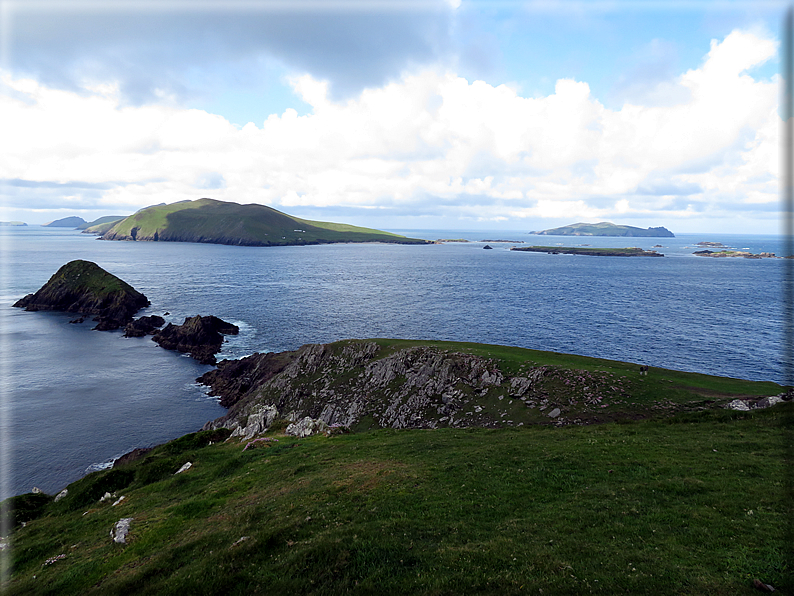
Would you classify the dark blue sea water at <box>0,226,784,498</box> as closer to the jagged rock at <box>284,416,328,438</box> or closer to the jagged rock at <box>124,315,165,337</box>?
the jagged rock at <box>124,315,165,337</box>

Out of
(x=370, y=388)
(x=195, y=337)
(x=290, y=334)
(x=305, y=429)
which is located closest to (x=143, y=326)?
(x=195, y=337)

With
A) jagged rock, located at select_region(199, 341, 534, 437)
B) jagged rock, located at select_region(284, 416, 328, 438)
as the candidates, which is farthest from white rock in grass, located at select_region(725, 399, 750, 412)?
jagged rock, located at select_region(284, 416, 328, 438)

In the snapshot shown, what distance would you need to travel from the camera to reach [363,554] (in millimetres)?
15242

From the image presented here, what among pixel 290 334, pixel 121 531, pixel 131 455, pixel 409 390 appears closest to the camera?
pixel 121 531

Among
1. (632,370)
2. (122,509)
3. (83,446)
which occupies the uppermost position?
(632,370)

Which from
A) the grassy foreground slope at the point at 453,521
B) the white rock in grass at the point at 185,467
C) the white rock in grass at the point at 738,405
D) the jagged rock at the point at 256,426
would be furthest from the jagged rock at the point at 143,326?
the white rock in grass at the point at 738,405

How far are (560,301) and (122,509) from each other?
412ft

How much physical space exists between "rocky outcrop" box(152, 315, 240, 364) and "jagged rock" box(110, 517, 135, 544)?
69.8m

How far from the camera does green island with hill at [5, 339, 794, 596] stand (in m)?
13.9

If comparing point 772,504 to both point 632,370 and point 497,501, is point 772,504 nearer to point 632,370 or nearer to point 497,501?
point 497,501

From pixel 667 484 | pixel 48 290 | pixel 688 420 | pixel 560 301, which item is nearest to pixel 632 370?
pixel 688 420

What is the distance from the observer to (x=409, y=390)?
50250 millimetres

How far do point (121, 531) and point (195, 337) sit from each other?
7895 cm

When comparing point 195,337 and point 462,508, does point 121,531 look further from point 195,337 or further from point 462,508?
point 195,337
